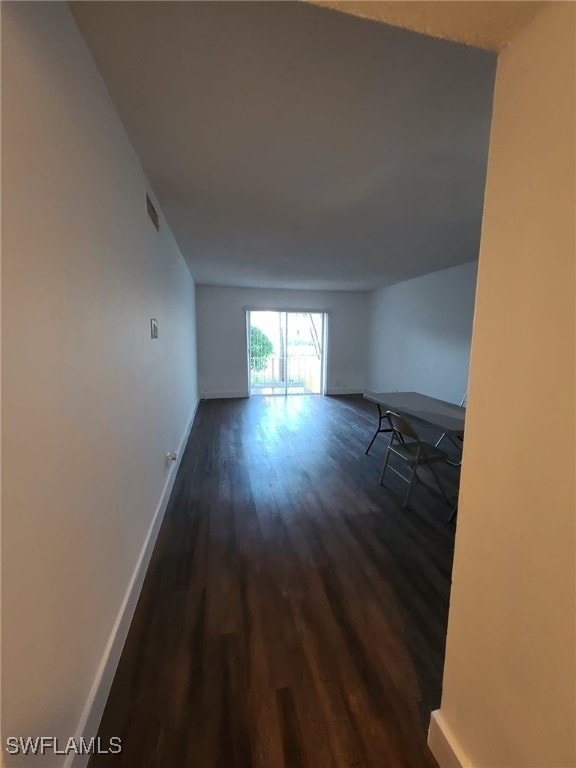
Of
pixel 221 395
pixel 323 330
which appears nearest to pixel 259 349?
pixel 221 395

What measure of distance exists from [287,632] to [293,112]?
2.35 m

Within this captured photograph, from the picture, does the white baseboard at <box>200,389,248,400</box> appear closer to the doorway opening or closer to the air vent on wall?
the doorway opening

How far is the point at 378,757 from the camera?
3.41 feet

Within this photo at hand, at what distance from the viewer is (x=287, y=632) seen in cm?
147

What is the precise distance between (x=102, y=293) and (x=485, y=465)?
1.40 meters

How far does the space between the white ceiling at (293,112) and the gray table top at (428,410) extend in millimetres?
1676

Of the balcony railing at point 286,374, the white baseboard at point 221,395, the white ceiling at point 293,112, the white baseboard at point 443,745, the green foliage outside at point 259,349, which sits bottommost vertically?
the white baseboard at point 443,745

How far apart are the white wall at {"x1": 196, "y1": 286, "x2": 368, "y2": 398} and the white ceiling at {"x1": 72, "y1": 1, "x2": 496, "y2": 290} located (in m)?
3.64

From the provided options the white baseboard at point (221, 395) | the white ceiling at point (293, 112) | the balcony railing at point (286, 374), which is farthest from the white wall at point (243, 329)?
the white ceiling at point (293, 112)

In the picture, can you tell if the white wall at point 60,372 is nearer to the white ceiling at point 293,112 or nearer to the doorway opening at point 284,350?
the white ceiling at point 293,112

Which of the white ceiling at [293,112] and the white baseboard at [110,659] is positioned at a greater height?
the white ceiling at [293,112]

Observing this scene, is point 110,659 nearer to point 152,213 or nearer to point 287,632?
point 287,632

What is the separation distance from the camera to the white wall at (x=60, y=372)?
684mm

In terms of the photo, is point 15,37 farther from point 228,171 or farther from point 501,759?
point 501,759
